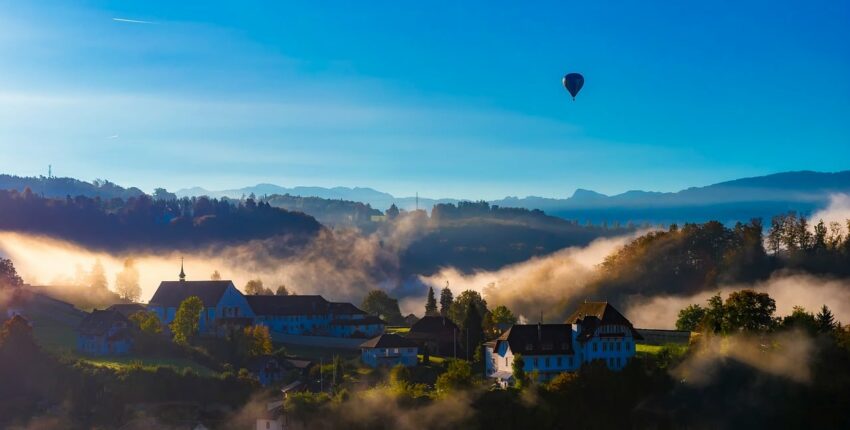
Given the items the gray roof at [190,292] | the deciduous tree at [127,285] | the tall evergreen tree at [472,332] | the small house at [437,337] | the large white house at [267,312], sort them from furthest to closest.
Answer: the deciduous tree at [127,285]
the gray roof at [190,292]
the large white house at [267,312]
the small house at [437,337]
the tall evergreen tree at [472,332]

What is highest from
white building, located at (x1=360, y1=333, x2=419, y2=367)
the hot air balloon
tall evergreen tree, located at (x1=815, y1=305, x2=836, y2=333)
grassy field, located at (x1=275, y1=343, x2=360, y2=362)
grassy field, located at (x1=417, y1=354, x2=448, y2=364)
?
the hot air balloon

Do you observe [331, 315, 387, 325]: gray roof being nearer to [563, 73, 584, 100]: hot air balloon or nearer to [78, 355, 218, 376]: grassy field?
[78, 355, 218, 376]: grassy field

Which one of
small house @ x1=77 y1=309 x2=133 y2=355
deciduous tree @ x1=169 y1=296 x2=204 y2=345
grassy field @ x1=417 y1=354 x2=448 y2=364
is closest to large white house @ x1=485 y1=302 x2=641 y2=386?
grassy field @ x1=417 y1=354 x2=448 y2=364

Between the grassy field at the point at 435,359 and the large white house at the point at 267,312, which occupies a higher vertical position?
the large white house at the point at 267,312

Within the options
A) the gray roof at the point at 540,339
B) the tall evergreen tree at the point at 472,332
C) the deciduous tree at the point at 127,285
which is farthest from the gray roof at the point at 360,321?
the deciduous tree at the point at 127,285

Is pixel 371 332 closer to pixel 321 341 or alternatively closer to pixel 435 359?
pixel 321 341

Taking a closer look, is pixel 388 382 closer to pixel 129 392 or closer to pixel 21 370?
pixel 129 392

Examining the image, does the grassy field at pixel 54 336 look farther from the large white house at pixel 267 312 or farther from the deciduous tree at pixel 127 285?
the deciduous tree at pixel 127 285
